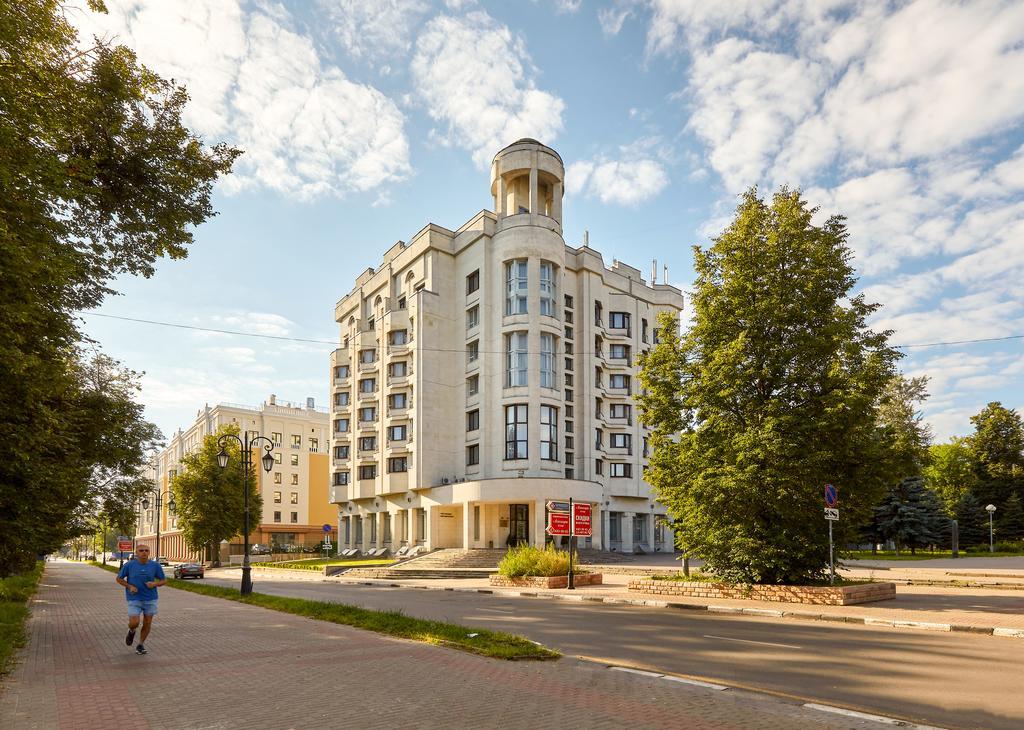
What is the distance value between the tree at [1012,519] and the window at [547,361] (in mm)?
36409

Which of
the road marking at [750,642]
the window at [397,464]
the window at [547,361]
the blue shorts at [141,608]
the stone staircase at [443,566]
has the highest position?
the window at [547,361]

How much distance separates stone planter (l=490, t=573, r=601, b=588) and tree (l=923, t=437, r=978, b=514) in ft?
127

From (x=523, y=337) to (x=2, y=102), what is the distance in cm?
4329

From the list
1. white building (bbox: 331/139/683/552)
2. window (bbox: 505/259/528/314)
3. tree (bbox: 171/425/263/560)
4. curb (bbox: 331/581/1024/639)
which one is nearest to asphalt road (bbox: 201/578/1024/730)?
curb (bbox: 331/581/1024/639)

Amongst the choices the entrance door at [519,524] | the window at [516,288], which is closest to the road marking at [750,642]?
the entrance door at [519,524]

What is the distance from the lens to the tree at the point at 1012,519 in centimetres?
5372

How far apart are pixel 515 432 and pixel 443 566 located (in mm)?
12140

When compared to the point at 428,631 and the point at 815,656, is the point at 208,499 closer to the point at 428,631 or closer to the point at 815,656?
the point at 428,631

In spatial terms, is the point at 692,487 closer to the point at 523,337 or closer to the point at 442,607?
the point at 442,607

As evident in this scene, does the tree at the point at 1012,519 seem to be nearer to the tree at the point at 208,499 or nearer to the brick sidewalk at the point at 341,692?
the brick sidewalk at the point at 341,692

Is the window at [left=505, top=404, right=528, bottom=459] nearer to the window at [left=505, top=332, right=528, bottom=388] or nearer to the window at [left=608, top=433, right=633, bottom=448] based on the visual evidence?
the window at [left=505, top=332, right=528, bottom=388]

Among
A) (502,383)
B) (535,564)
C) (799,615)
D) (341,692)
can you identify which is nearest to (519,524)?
(502,383)

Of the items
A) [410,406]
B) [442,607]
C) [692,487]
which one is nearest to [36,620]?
[442,607]

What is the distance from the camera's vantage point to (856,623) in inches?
592
